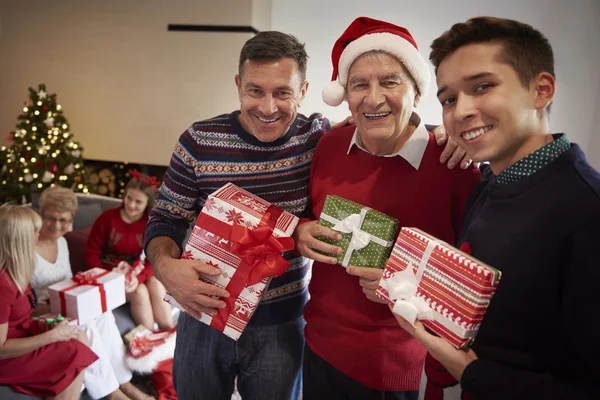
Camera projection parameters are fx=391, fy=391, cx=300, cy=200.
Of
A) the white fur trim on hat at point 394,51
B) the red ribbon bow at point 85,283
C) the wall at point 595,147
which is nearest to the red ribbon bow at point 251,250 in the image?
the white fur trim on hat at point 394,51

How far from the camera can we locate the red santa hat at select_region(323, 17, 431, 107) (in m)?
1.19

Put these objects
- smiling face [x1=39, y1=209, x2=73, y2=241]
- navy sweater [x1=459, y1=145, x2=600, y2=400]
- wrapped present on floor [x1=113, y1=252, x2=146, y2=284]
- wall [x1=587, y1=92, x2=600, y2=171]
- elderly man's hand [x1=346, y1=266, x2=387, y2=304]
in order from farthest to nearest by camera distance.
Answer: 1. wall [x1=587, y1=92, x2=600, y2=171]
2. wrapped present on floor [x1=113, y1=252, x2=146, y2=284]
3. smiling face [x1=39, y1=209, x2=73, y2=241]
4. elderly man's hand [x1=346, y1=266, x2=387, y2=304]
5. navy sweater [x1=459, y1=145, x2=600, y2=400]

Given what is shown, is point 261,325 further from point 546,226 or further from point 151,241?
point 546,226

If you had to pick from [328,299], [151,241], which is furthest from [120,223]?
[328,299]

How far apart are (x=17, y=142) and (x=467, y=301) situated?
16.9 ft

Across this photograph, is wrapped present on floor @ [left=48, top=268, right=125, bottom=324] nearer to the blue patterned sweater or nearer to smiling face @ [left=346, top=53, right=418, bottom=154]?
the blue patterned sweater

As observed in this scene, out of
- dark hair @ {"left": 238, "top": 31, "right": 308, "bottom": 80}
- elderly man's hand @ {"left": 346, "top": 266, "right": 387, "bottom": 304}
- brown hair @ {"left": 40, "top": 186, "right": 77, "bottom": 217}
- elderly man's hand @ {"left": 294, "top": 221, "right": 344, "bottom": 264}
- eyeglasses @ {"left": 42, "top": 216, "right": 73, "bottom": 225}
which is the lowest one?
eyeglasses @ {"left": 42, "top": 216, "right": 73, "bottom": 225}

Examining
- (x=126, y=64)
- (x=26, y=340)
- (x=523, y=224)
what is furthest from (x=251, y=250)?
(x=126, y=64)

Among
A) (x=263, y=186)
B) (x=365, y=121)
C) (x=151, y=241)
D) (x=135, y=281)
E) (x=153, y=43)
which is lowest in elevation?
(x=135, y=281)

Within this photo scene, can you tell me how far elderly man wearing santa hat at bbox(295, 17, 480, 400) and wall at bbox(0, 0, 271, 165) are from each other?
366 cm

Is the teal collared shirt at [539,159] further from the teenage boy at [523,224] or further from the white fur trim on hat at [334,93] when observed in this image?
the white fur trim on hat at [334,93]

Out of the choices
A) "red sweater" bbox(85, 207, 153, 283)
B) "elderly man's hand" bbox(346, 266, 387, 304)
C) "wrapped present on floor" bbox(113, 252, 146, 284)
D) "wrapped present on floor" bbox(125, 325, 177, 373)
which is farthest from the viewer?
"red sweater" bbox(85, 207, 153, 283)

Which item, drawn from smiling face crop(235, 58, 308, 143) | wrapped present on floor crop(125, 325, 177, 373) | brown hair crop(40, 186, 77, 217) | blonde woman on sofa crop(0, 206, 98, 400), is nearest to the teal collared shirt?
smiling face crop(235, 58, 308, 143)

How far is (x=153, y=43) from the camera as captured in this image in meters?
4.93
